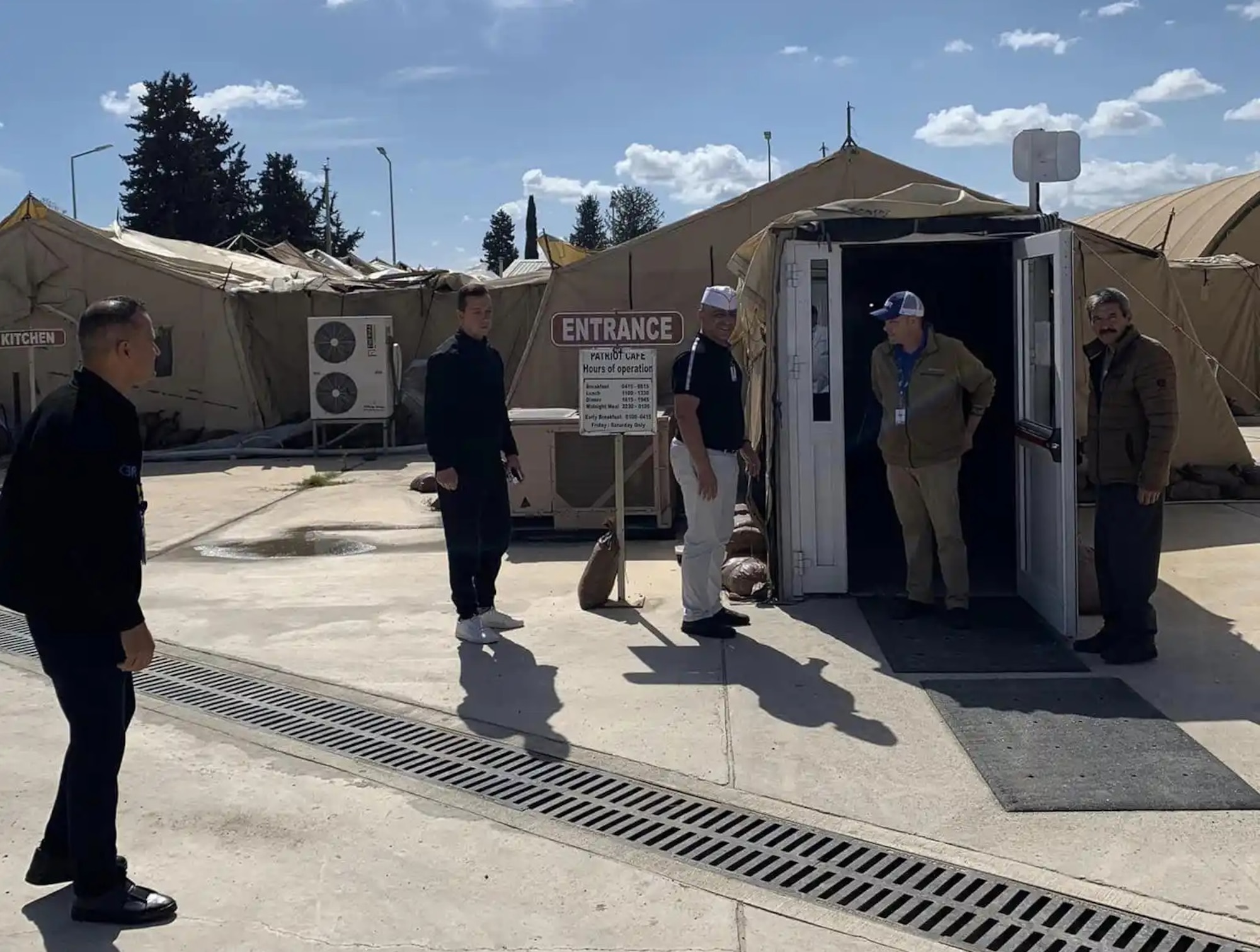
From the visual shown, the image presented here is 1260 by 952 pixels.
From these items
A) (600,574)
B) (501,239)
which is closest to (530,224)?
(501,239)

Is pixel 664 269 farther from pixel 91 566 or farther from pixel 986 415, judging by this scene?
pixel 91 566

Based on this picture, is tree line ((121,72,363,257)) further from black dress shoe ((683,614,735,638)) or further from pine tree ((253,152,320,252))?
black dress shoe ((683,614,735,638))

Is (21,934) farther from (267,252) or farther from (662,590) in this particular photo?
(267,252)

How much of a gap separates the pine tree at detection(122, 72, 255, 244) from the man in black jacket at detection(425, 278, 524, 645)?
4263 centimetres

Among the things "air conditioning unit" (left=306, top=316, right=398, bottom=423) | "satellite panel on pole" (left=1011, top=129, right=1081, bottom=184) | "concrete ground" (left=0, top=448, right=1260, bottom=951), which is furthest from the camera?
"air conditioning unit" (left=306, top=316, right=398, bottom=423)

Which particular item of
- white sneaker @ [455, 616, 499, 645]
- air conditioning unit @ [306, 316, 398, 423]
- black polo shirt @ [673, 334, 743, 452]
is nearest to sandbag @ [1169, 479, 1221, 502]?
black polo shirt @ [673, 334, 743, 452]

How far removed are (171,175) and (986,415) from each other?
1721 inches

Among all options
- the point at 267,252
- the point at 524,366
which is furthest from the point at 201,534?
the point at 267,252

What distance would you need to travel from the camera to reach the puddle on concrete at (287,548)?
9.58 m

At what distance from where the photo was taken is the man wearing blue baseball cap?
21.3 ft

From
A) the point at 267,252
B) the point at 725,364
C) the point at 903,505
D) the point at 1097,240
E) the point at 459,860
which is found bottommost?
the point at 459,860

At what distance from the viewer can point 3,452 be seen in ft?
58.0

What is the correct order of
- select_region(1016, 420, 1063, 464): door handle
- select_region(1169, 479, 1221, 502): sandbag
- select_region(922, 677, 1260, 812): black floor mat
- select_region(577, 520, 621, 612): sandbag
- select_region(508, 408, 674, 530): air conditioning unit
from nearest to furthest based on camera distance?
select_region(922, 677, 1260, 812): black floor mat → select_region(1016, 420, 1063, 464): door handle → select_region(577, 520, 621, 612): sandbag → select_region(508, 408, 674, 530): air conditioning unit → select_region(1169, 479, 1221, 502): sandbag

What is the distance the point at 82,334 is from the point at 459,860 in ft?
6.44
